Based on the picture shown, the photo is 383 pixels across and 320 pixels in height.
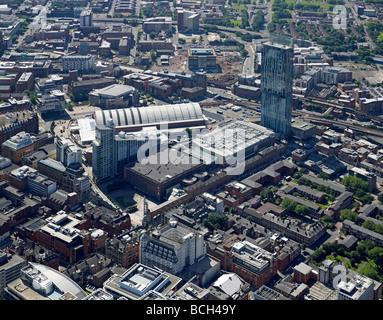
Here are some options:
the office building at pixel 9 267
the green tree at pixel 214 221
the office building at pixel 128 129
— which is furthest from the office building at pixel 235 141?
the office building at pixel 9 267

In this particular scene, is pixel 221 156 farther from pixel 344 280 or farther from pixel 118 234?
pixel 344 280

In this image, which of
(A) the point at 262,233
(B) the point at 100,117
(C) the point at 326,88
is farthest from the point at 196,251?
(C) the point at 326,88

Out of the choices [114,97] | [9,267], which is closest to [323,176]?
[114,97]

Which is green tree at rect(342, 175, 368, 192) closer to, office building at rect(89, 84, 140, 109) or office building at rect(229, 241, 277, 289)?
office building at rect(229, 241, 277, 289)

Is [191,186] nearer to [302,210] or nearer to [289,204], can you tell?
[289,204]

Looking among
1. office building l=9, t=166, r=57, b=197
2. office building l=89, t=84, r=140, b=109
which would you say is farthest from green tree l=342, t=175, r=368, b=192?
office building l=89, t=84, r=140, b=109
